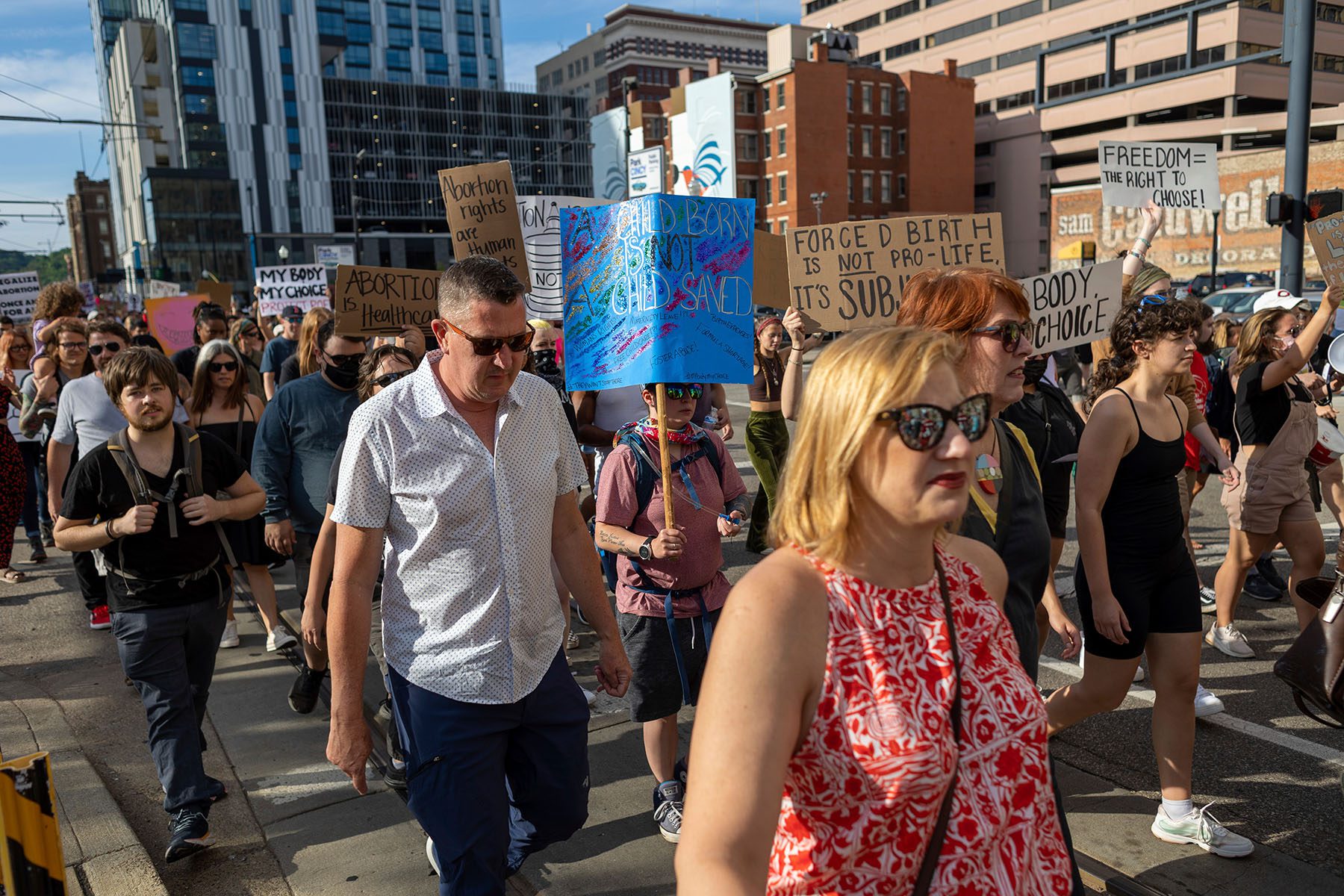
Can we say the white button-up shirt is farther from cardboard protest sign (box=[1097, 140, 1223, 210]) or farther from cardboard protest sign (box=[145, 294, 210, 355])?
cardboard protest sign (box=[145, 294, 210, 355])

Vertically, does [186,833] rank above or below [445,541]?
below

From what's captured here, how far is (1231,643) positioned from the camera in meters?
5.52

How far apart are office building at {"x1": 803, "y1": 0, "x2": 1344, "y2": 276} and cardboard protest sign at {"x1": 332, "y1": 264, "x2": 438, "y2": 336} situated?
176ft

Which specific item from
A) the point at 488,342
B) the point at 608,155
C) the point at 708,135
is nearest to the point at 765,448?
the point at 488,342

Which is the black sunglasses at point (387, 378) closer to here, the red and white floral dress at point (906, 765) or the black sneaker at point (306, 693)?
the black sneaker at point (306, 693)

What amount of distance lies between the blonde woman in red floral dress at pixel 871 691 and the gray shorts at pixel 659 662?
6.60ft

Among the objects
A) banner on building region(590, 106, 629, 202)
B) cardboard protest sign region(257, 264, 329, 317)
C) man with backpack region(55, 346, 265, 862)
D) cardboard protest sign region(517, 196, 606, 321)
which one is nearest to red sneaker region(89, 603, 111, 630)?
man with backpack region(55, 346, 265, 862)

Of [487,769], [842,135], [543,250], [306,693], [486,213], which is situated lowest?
[306,693]

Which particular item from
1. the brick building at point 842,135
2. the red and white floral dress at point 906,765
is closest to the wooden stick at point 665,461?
the red and white floral dress at point 906,765

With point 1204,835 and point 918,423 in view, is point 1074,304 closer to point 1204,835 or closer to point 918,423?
point 1204,835

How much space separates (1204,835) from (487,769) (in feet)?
8.08

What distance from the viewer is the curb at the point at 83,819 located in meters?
3.55

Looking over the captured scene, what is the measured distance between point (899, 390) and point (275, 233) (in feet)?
353

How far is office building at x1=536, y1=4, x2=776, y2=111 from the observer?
127062mm
